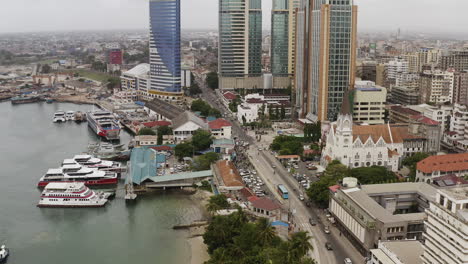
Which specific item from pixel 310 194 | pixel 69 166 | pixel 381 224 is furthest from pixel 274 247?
pixel 69 166

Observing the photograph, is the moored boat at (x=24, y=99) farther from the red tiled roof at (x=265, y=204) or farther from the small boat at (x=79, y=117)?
the red tiled roof at (x=265, y=204)

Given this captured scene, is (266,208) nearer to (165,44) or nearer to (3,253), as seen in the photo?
(3,253)

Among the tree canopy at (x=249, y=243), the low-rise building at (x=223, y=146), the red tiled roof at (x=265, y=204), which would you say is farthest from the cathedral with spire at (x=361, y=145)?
the tree canopy at (x=249, y=243)

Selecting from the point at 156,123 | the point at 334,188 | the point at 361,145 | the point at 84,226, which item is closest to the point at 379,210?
the point at 334,188

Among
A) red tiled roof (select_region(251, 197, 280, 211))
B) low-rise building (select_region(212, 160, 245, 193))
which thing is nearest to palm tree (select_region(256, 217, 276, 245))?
red tiled roof (select_region(251, 197, 280, 211))

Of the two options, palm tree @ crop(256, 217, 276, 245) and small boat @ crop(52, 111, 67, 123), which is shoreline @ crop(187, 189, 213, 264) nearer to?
palm tree @ crop(256, 217, 276, 245)

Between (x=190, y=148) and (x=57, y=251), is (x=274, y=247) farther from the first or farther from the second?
(x=190, y=148)
